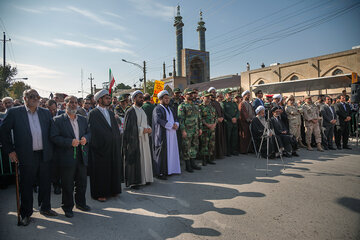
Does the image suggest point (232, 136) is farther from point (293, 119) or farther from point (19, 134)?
point (19, 134)

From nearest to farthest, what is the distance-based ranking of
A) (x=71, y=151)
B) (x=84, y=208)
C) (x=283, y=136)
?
(x=71, y=151) < (x=84, y=208) < (x=283, y=136)

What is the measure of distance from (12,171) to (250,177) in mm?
5600

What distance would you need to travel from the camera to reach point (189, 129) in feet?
20.4

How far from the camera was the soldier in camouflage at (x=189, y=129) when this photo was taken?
6105mm

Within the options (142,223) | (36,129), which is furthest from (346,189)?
(36,129)

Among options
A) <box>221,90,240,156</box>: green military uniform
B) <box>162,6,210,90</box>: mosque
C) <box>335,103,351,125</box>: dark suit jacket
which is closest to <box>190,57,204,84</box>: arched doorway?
<box>162,6,210,90</box>: mosque

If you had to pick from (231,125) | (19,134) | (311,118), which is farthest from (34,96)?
(311,118)

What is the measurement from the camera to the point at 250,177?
17.5 ft

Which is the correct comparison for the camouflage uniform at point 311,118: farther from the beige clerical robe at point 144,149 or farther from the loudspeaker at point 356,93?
the beige clerical robe at point 144,149

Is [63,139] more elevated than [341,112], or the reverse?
[341,112]

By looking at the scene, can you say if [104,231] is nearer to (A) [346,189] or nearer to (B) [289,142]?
(A) [346,189]

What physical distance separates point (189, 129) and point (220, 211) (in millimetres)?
2975

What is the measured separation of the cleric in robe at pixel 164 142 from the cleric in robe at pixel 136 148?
0.50 m

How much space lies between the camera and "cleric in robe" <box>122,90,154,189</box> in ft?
15.6
